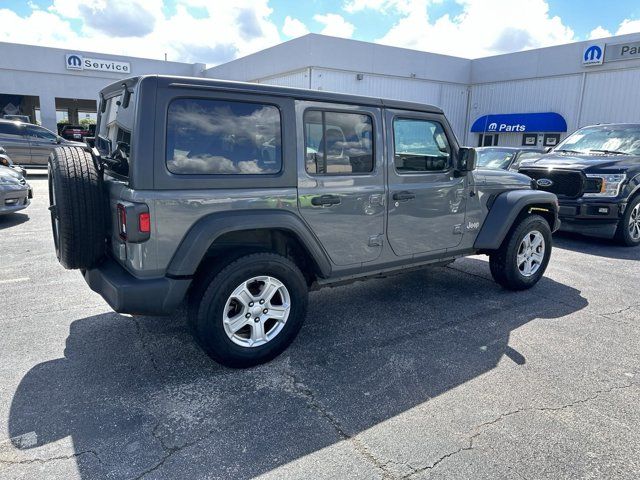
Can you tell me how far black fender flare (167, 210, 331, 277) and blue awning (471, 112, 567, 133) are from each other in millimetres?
21446

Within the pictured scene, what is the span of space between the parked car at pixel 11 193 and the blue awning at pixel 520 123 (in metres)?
21.2

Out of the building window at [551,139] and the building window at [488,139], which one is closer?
the building window at [551,139]

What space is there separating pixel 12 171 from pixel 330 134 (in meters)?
7.34

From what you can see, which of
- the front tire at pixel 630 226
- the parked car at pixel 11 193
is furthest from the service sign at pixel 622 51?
the parked car at pixel 11 193

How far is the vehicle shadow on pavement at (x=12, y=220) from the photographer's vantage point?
307 inches

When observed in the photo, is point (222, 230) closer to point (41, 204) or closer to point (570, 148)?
point (570, 148)

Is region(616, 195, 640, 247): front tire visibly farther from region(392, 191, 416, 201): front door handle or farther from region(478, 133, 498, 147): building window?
region(478, 133, 498, 147): building window

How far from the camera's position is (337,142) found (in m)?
3.58

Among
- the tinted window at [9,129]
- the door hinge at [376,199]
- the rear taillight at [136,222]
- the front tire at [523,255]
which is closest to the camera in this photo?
the rear taillight at [136,222]

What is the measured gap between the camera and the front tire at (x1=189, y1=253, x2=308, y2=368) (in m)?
3.03

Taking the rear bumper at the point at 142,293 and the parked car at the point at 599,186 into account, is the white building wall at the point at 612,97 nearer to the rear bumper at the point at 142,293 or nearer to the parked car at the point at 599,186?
the parked car at the point at 599,186

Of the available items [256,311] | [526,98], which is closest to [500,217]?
[256,311]

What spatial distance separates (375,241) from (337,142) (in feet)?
2.91

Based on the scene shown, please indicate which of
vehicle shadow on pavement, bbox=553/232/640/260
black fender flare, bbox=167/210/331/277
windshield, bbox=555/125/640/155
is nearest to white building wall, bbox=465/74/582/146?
windshield, bbox=555/125/640/155
